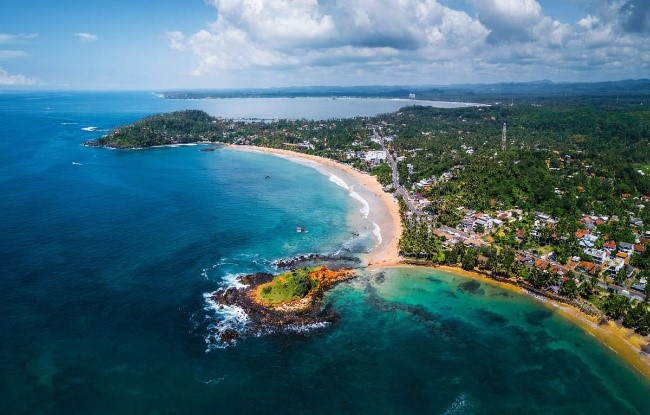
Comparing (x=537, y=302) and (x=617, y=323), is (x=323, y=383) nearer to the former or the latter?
(x=537, y=302)

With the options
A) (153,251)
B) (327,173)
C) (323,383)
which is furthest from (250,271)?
(327,173)

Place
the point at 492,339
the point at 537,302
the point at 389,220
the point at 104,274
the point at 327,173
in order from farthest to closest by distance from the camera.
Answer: the point at 327,173
the point at 389,220
the point at 104,274
the point at 537,302
the point at 492,339

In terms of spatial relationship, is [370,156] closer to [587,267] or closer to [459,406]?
[587,267]

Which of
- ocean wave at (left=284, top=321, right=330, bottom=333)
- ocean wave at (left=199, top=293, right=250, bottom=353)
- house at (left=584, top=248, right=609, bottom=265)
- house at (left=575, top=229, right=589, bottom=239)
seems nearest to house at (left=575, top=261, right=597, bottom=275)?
house at (left=584, top=248, right=609, bottom=265)

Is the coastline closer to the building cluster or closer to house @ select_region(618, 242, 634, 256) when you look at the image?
house @ select_region(618, 242, 634, 256)

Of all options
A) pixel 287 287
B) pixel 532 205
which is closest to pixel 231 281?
pixel 287 287

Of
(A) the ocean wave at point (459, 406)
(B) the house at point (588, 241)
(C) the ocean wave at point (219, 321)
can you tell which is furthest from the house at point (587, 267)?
(C) the ocean wave at point (219, 321)
